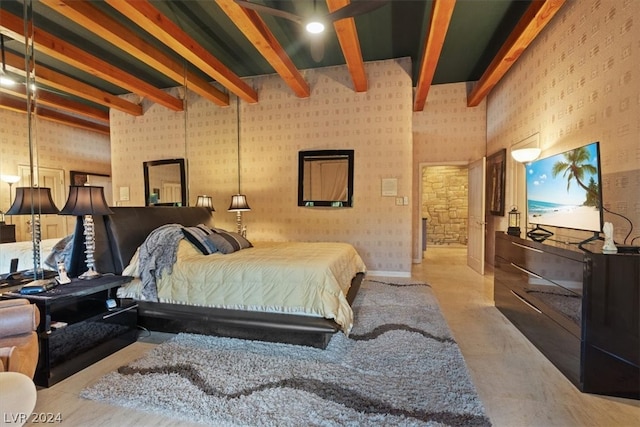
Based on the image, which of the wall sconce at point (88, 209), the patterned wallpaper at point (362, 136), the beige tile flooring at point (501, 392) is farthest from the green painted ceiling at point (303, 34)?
the beige tile flooring at point (501, 392)

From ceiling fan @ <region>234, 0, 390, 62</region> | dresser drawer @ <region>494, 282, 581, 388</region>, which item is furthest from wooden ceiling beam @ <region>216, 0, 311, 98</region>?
dresser drawer @ <region>494, 282, 581, 388</region>

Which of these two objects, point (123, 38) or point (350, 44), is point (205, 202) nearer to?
point (123, 38)

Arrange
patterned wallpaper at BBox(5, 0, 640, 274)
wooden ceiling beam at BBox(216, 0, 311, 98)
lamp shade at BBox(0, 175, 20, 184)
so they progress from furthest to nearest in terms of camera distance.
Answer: patterned wallpaper at BBox(5, 0, 640, 274)
wooden ceiling beam at BBox(216, 0, 311, 98)
lamp shade at BBox(0, 175, 20, 184)

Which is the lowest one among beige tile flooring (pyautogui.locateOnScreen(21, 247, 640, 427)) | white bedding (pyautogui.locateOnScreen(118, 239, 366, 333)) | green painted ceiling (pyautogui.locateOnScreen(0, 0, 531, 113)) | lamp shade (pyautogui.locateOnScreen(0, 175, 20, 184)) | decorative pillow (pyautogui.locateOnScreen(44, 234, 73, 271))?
beige tile flooring (pyautogui.locateOnScreen(21, 247, 640, 427))

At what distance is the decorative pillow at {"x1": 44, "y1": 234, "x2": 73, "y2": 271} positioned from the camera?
2.61m

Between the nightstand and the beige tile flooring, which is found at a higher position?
the nightstand

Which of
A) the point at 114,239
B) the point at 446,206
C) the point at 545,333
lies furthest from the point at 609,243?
the point at 446,206

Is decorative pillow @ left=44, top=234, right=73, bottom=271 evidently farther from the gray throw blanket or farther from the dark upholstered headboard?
the gray throw blanket

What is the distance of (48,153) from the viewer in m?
2.53

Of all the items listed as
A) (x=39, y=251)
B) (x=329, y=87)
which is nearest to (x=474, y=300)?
(x=329, y=87)

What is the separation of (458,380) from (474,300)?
199cm

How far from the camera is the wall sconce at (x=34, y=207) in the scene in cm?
234

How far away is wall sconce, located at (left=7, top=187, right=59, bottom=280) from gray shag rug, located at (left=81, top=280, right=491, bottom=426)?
1.20 metres

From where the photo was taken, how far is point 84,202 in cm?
243
